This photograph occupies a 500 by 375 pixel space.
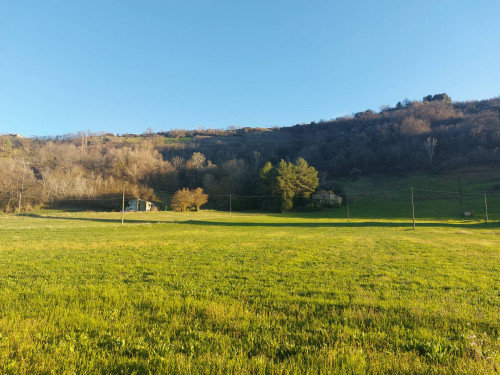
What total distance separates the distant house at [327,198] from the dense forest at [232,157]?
947 centimetres

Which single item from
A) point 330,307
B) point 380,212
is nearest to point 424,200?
point 380,212

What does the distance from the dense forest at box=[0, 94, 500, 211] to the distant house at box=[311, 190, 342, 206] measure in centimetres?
947

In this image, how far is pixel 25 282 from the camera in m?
7.62

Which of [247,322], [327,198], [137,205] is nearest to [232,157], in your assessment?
[137,205]

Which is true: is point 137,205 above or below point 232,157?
below

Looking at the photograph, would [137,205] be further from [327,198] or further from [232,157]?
[327,198]

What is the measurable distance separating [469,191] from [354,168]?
4520 centimetres

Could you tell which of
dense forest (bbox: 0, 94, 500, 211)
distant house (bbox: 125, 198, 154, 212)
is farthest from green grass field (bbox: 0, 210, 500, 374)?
dense forest (bbox: 0, 94, 500, 211)

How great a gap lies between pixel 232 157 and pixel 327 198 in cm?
5872

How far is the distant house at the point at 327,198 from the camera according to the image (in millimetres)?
77500

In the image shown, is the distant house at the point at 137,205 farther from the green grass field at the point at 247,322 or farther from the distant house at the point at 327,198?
the green grass field at the point at 247,322

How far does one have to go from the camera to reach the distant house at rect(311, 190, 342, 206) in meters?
77.5

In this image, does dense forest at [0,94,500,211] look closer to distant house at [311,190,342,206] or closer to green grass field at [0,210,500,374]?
distant house at [311,190,342,206]

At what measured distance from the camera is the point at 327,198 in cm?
7788
